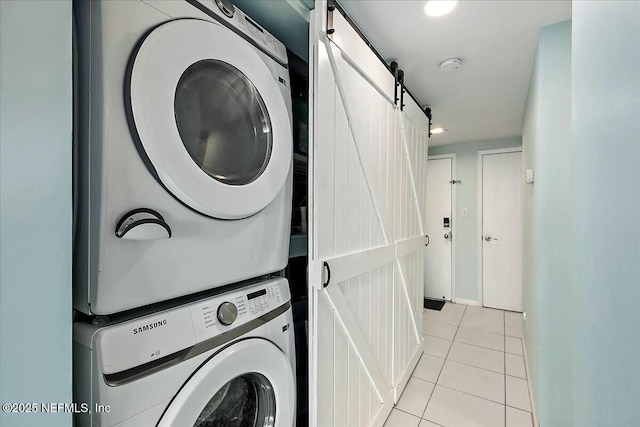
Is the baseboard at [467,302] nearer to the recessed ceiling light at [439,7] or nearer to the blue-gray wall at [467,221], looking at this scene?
the blue-gray wall at [467,221]

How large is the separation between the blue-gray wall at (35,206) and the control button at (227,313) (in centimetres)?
36

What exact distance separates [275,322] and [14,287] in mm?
717

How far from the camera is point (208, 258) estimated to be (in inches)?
32.2

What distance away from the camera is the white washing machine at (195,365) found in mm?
594

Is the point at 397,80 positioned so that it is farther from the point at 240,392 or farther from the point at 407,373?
the point at 407,373

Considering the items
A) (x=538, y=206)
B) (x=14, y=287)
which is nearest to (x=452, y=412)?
(x=538, y=206)

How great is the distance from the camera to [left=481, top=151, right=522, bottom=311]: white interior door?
3840mm

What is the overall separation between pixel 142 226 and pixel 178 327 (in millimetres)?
285

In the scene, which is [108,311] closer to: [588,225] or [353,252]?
[353,252]

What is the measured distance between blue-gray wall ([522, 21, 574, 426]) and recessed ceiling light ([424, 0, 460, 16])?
647 millimetres

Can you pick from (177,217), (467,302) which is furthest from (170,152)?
(467,302)

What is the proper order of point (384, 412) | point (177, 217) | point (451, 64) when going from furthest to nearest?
point (451, 64) < point (384, 412) < point (177, 217)

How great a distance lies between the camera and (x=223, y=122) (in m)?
0.92

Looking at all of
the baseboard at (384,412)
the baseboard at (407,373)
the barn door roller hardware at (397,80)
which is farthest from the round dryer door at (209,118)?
the baseboard at (407,373)
